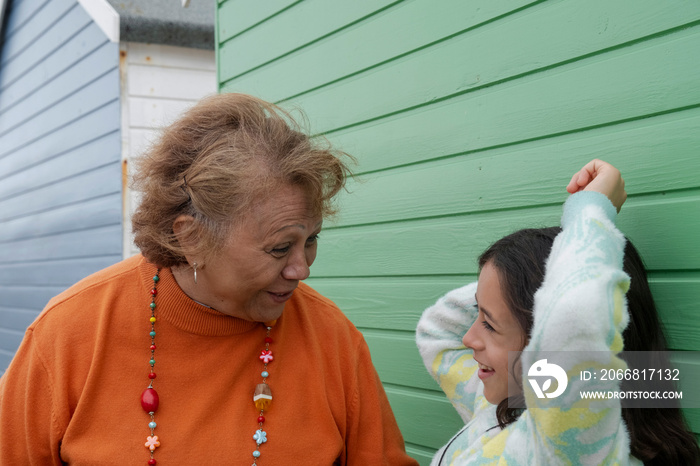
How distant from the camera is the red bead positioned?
183cm

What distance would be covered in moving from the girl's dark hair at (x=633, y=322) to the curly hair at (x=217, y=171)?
0.58 m

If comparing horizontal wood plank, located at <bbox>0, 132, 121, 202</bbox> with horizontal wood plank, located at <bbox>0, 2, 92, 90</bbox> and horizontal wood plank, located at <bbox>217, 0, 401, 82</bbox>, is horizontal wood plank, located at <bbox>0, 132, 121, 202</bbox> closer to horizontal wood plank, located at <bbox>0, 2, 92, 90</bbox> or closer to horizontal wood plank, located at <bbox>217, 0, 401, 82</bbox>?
horizontal wood plank, located at <bbox>0, 2, 92, 90</bbox>

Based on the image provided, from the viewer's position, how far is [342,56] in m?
2.82

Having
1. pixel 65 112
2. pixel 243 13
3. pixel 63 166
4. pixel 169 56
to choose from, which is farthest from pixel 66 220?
pixel 243 13

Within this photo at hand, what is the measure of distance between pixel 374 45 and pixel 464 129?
2.08 ft

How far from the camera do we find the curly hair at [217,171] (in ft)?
5.75

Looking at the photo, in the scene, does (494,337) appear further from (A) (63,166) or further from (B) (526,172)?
(A) (63,166)

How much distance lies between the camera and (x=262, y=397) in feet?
6.34

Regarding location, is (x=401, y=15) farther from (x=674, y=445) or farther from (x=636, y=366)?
(x=674, y=445)

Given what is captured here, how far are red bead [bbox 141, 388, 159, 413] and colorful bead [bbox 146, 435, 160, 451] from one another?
74mm

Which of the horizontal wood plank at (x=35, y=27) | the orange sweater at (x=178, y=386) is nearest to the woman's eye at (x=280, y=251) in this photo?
the orange sweater at (x=178, y=386)

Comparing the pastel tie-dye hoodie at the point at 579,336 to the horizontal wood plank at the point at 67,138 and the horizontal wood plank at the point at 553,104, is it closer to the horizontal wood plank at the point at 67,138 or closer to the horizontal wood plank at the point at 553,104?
the horizontal wood plank at the point at 553,104

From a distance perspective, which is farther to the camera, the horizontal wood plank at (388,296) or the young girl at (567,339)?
the horizontal wood plank at (388,296)

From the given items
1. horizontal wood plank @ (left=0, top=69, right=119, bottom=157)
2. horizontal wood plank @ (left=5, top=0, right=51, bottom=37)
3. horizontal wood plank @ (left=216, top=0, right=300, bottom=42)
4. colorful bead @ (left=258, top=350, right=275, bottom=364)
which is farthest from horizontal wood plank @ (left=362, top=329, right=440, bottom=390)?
horizontal wood plank @ (left=5, top=0, right=51, bottom=37)
